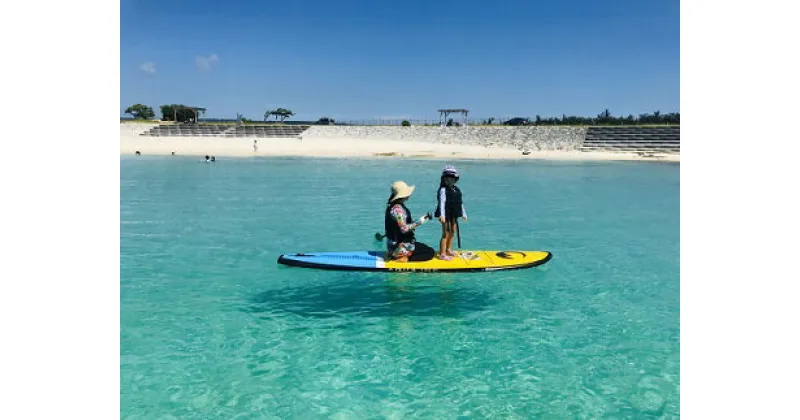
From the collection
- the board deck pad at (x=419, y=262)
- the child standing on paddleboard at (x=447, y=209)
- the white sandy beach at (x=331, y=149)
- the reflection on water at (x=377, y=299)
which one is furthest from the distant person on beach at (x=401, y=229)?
the white sandy beach at (x=331, y=149)

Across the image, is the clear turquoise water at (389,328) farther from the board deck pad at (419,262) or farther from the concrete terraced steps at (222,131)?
the concrete terraced steps at (222,131)

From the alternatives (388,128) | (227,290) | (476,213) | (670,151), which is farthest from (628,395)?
(388,128)

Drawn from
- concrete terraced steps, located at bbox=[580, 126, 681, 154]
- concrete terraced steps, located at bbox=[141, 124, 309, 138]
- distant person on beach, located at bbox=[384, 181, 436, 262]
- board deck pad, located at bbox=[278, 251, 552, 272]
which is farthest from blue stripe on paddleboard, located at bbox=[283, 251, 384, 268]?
concrete terraced steps, located at bbox=[141, 124, 309, 138]

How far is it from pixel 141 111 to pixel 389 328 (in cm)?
9670

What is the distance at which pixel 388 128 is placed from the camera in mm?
83000

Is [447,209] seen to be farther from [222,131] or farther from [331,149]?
[222,131]

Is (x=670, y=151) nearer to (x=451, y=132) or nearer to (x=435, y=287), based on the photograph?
(x=451, y=132)

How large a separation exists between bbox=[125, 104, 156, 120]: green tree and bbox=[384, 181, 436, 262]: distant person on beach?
94552mm

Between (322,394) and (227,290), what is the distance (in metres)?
4.56

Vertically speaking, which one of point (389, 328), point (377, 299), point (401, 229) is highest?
point (401, 229)

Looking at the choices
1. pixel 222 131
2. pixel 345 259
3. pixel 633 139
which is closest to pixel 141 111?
pixel 222 131

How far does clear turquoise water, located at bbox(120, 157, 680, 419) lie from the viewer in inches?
242

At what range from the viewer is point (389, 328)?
26.8 ft

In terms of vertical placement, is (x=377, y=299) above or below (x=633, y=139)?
below
